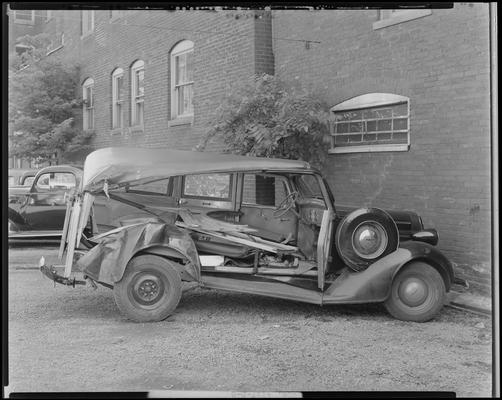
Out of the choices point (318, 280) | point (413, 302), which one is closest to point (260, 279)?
point (318, 280)

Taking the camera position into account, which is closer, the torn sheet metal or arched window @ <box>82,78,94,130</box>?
the torn sheet metal

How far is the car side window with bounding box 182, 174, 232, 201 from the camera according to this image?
6.36 metres

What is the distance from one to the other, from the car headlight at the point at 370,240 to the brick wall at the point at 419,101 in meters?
1.03

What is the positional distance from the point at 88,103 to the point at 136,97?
56 cm

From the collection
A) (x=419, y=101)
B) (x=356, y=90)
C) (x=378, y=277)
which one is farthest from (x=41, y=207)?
(x=419, y=101)

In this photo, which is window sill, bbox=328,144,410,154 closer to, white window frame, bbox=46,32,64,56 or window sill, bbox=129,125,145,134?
window sill, bbox=129,125,145,134

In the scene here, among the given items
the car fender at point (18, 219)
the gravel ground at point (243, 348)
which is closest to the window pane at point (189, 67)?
the gravel ground at point (243, 348)

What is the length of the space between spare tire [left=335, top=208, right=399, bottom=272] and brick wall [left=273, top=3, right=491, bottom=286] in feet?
3.15

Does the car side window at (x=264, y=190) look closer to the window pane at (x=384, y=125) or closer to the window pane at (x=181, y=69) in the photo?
the window pane at (x=181, y=69)

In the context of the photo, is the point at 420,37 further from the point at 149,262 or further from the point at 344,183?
the point at 149,262

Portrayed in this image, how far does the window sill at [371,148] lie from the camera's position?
6.86 metres

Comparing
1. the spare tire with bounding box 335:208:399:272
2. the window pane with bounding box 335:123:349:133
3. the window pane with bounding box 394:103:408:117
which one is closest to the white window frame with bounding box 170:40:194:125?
the window pane with bounding box 335:123:349:133

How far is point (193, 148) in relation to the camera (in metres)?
7.12

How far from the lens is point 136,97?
6559 millimetres
